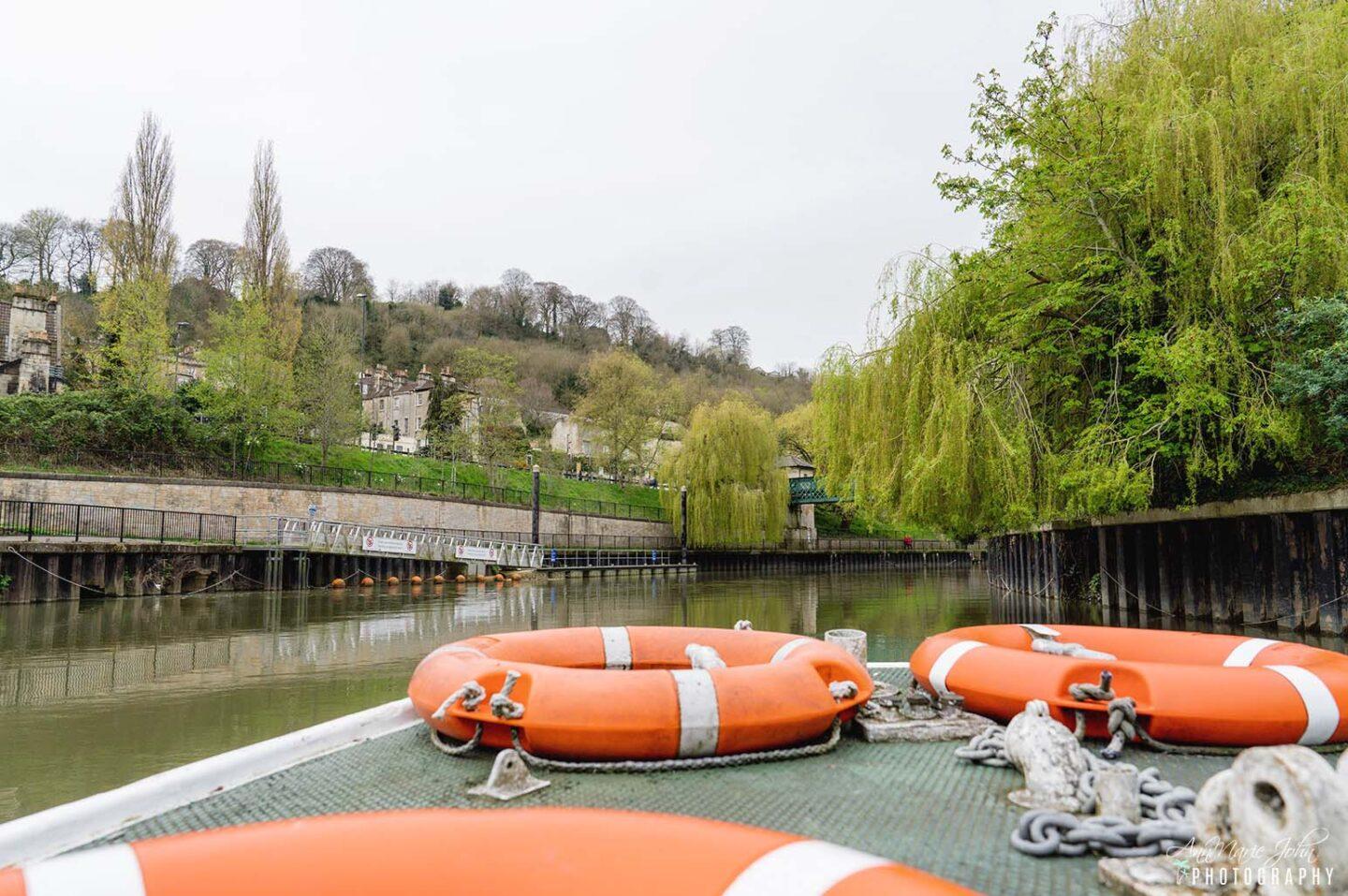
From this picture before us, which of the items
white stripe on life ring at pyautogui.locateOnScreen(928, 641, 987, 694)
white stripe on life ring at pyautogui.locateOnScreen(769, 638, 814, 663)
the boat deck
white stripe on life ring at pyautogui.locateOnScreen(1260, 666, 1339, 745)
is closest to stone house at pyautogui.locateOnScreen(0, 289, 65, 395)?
the boat deck

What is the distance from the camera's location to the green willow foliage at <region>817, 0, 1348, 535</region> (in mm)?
10094

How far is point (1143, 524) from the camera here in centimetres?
1337

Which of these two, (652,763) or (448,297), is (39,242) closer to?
(448,297)

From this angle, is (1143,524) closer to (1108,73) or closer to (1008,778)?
(1108,73)

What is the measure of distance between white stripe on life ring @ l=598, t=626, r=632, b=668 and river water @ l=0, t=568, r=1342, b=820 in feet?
9.39

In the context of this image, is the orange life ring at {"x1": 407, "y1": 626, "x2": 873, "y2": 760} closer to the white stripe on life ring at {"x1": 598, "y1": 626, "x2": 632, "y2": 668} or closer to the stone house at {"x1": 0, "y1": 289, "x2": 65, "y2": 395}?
the white stripe on life ring at {"x1": 598, "y1": 626, "x2": 632, "y2": 668}

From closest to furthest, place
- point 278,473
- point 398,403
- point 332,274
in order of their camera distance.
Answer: point 278,473 → point 398,403 → point 332,274

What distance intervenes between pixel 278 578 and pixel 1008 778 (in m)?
22.1

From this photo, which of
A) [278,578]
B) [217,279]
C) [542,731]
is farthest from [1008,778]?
[217,279]

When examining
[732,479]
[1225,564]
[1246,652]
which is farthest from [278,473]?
[1246,652]

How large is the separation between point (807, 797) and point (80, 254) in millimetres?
66458

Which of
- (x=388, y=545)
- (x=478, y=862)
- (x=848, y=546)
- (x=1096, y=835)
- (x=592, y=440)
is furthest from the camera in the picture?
(x=848, y=546)

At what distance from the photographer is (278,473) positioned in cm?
3019

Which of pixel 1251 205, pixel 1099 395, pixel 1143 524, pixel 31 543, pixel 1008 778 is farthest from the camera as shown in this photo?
pixel 31 543
